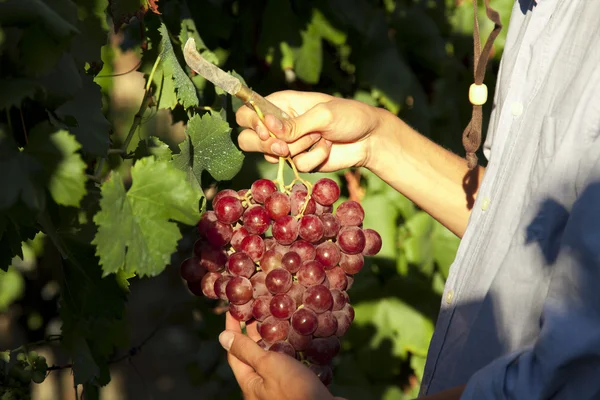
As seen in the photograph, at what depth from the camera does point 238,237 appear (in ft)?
4.06

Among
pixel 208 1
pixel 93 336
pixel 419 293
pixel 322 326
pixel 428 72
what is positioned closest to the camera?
pixel 322 326

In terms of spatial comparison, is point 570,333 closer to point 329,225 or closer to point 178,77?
point 329,225

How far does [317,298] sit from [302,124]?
30 cm

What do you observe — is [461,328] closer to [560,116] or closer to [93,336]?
[560,116]

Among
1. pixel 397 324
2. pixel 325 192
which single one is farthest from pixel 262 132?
Answer: pixel 397 324

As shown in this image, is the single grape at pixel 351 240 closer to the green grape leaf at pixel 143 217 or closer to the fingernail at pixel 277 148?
the fingernail at pixel 277 148

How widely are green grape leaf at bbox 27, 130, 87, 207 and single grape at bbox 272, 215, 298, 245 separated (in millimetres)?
387

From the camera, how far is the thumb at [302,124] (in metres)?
1.23

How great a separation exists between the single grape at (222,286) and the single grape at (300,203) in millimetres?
146

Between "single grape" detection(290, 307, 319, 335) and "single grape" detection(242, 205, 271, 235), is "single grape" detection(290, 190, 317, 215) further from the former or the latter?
"single grape" detection(290, 307, 319, 335)

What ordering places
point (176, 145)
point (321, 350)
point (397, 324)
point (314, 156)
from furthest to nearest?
1. point (397, 324)
2. point (176, 145)
3. point (314, 156)
4. point (321, 350)

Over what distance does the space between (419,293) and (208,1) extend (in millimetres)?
934

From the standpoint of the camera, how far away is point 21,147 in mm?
917

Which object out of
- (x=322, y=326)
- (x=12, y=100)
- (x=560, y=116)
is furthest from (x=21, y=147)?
(x=560, y=116)
